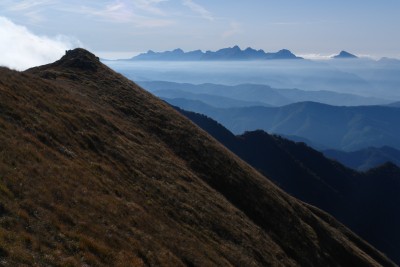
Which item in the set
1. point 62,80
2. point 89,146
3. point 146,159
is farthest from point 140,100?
point 89,146

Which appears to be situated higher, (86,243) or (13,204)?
(13,204)

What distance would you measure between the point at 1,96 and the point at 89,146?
7.98 meters

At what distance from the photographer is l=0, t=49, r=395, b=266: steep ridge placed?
2000 centimetres

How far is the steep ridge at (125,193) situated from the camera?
2000 centimetres

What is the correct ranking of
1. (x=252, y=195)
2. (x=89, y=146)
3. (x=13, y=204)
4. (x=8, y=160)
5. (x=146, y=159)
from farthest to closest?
(x=252, y=195), (x=146, y=159), (x=89, y=146), (x=8, y=160), (x=13, y=204)

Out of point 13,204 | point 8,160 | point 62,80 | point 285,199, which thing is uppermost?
point 62,80

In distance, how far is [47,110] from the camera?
3641 centimetres

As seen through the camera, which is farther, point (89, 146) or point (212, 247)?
point (89, 146)

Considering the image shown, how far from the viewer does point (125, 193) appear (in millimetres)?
30188

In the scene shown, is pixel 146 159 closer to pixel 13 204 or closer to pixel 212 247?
pixel 212 247

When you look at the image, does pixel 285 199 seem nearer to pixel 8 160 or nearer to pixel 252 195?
pixel 252 195

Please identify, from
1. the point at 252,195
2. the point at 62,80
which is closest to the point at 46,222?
the point at 252,195

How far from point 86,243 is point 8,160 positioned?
296 inches

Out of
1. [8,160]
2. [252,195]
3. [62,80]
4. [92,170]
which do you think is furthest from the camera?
[62,80]
